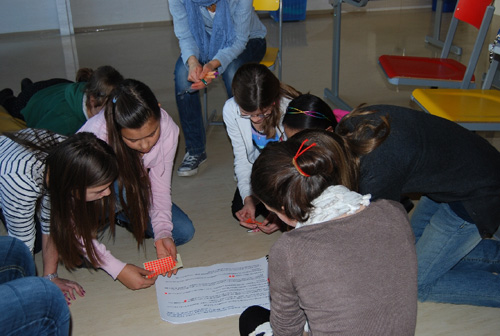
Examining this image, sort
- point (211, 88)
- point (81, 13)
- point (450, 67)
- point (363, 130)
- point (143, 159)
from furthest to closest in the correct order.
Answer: point (81, 13) → point (211, 88) → point (450, 67) → point (143, 159) → point (363, 130)

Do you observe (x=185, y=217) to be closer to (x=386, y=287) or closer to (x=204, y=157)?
(x=204, y=157)

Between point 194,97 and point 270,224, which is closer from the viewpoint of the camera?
point 270,224

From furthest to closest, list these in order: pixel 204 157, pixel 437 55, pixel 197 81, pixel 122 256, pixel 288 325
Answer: pixel 437 55 < pixel 204 157 < pixel 197 81 < pixel 122 256 < pixel 288 325

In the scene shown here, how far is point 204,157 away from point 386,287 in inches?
71.4

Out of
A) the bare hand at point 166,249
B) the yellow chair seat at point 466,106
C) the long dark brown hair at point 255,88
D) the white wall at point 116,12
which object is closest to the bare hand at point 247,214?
the bare hand at point 166,249

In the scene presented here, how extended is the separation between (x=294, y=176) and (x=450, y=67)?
6.49ft

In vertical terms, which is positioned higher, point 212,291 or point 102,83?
point 102,83

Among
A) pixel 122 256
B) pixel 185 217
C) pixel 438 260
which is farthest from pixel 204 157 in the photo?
pixel 438 260

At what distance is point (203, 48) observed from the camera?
2.63m

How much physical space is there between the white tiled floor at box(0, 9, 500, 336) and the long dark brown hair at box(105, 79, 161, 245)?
25 cm

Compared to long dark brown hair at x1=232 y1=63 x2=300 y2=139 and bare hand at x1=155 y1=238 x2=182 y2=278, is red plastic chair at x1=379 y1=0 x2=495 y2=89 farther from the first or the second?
bare hand at x1=155 y1=238 x2=182 y2=278

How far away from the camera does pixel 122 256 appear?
6.56ft

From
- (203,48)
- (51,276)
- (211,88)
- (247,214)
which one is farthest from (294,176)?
(211,88)

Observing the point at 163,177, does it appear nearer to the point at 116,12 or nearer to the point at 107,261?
the point at 107,261
